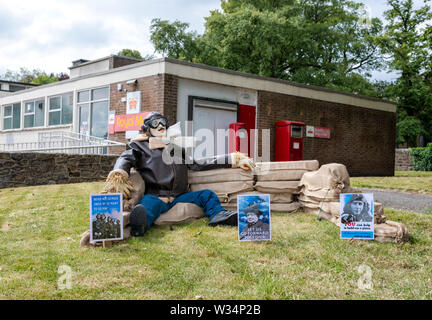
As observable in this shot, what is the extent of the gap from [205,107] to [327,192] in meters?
8.14

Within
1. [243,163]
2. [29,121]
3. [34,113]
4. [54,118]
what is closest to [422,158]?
[54,118]

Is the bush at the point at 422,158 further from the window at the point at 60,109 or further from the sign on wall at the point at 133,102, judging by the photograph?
the window at the point at 60,109

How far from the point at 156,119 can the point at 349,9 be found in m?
28.3

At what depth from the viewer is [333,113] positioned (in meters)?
16.2

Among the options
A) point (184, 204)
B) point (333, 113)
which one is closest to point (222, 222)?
point (184, 204)

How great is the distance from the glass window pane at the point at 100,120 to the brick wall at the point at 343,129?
542cm

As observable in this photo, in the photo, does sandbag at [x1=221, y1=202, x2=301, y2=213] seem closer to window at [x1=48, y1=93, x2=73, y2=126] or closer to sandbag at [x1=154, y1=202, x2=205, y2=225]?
sandbag at [x1=154, y1=202, x2=205, y2=225]

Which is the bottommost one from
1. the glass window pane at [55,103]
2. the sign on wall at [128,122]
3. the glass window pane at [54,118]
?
the sign on wall at [128,122]

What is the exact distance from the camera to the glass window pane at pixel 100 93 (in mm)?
13953

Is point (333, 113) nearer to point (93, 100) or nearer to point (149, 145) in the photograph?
point (93, 100)

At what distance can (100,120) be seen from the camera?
1430 cm

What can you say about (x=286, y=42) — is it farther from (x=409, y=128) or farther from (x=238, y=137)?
(x=238, y=137)

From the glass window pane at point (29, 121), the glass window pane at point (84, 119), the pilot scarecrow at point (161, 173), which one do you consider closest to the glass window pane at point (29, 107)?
the glass window pane at point (29, 121)
